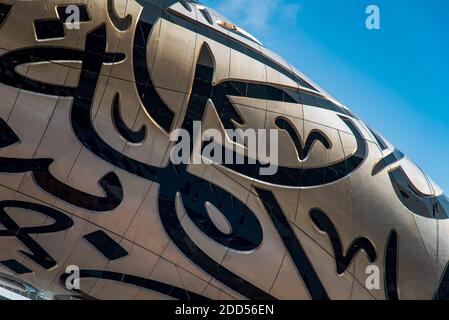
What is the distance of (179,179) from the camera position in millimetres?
24438

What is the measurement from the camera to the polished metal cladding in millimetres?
22641

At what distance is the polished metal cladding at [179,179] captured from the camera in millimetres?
22641
